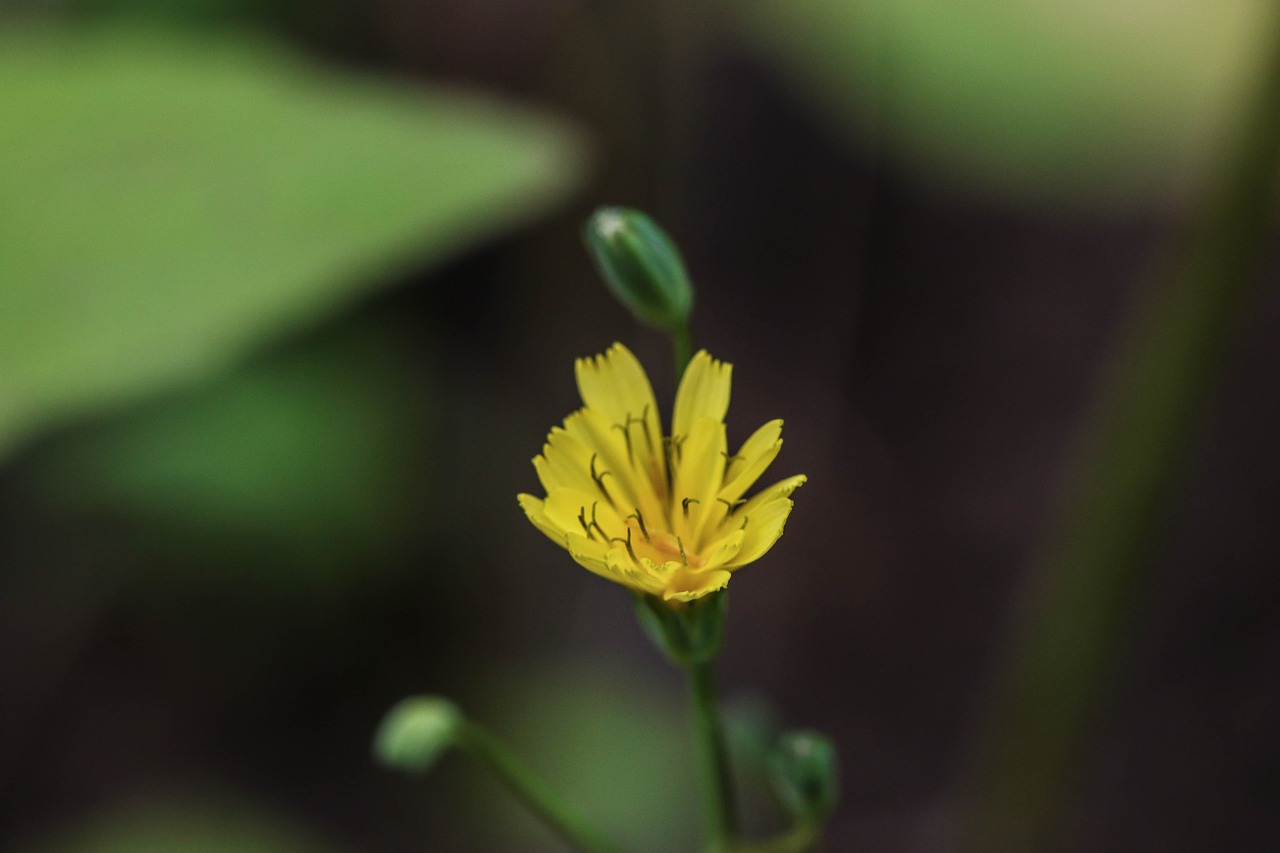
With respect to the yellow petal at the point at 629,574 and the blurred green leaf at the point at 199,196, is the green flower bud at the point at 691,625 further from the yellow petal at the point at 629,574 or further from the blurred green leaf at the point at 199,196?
the blurred green leaf at the point at 199,196

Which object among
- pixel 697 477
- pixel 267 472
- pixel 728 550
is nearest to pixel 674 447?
pixel 697 477

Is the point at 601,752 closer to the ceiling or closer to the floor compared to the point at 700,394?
closer to the floor

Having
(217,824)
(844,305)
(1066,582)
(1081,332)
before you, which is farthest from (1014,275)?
(217,824)

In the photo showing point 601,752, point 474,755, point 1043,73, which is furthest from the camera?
point 601,752

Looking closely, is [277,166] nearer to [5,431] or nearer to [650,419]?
[5,431]

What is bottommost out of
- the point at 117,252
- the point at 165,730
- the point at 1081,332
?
the point at 165,730

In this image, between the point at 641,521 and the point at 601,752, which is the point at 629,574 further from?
the point at 601,752
